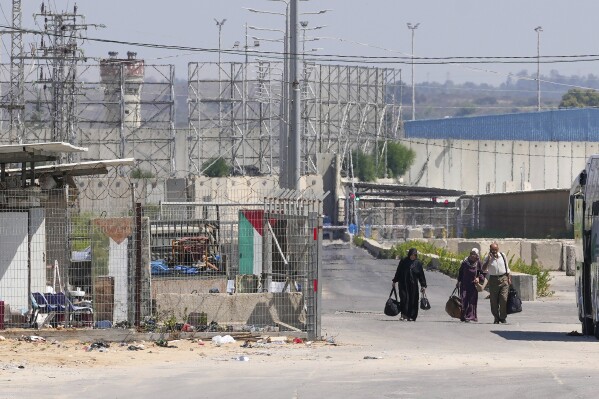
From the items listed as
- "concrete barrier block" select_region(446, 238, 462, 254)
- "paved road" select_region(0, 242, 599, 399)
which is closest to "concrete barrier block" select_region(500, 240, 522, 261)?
"concrete barrier block" select_region(446, 238, 462, 254)

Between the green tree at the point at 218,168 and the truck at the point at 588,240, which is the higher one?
the green tree at the point at 218,168

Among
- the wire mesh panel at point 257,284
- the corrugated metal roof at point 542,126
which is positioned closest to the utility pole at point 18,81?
the wire mesh panel at point 257,284

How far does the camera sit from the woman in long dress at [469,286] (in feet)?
82.3

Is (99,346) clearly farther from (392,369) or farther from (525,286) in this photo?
(525,286)

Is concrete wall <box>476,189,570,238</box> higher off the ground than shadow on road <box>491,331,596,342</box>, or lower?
higher

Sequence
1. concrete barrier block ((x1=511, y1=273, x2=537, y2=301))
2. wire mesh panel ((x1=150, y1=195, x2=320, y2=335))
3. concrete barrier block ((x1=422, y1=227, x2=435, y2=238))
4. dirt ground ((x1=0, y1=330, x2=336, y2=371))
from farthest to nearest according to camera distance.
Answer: concrete barrier block ((x1=422, y1=227, x2=435, y2=238)) → concrete barrier block ((x1=511, y1=273, x2=537, y2=301)) → wire mesh panel ((x1=150, y1=195, x2=320, y2=335)) → dirt ground ((x1=0, y1=330, x2=336, y2=371))

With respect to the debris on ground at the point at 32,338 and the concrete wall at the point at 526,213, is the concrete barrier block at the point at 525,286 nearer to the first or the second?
the debris on ground at the point at 32,338

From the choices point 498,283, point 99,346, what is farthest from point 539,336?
point 99,346

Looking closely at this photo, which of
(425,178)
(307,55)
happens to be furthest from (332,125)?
(307,55)

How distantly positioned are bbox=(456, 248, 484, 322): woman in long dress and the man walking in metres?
0.32

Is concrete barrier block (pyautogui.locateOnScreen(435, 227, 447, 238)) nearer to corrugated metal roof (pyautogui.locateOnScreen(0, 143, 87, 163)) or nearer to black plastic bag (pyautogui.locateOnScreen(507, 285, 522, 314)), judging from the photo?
black plastic bag (pyautogui.locateOnScreen(507, 285, 522, 314))

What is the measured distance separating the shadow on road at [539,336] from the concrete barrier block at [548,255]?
1020 inches

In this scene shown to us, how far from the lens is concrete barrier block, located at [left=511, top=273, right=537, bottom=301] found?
33875 mm

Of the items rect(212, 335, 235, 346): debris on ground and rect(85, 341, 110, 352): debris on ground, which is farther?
rect(212, 335, 235, 346): debris on ground
